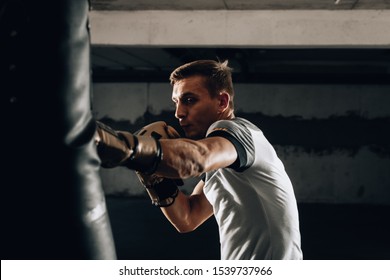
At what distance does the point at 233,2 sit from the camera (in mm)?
4895

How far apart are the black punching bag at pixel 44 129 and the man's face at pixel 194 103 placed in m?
0.80

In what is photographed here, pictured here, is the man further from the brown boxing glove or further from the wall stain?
the wall stain

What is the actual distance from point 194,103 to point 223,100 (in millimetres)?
149

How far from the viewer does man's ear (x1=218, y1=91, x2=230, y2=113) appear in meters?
1.72

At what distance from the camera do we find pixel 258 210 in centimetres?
163

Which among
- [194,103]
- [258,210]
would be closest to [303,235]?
[258,210]

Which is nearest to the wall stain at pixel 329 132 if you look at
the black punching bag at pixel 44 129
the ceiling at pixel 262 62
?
the ceiling at pixel 262 62

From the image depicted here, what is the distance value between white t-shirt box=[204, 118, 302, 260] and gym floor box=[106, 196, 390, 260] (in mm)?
3438

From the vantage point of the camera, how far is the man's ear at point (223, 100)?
67.9 inches

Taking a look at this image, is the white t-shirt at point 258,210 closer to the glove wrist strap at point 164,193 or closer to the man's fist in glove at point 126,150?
the glove wrist strap at point 164,193

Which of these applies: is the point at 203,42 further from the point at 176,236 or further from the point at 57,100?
the point at 57,100

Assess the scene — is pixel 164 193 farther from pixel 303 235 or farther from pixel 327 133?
pixel 327 133
